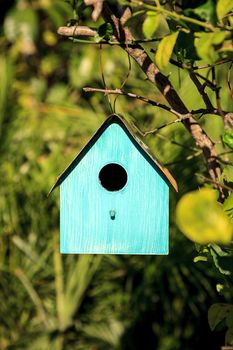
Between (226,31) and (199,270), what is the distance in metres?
1.73

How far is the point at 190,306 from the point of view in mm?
2750

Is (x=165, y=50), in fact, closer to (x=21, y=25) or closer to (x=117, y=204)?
(x=117, y=204)

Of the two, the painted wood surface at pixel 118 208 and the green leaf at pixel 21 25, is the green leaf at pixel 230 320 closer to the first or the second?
the painted wood surface at pixel 118 208

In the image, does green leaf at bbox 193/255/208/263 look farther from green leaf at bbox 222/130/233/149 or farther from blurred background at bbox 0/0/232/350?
blurred background at bbox 0/0/232/350

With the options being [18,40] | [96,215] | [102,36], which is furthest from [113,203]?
[18,40]

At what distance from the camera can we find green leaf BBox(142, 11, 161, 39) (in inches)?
41.3

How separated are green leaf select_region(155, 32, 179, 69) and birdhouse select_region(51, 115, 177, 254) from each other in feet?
1.06

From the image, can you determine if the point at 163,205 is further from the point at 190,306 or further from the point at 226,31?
the point at 190,306

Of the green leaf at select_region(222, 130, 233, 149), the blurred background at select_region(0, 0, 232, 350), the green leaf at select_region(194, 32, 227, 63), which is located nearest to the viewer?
the green leaf at select_region(194, 32, 227, 63)

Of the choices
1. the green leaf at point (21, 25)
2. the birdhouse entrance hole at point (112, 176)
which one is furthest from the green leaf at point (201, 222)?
the green leaf at point (21, 25)

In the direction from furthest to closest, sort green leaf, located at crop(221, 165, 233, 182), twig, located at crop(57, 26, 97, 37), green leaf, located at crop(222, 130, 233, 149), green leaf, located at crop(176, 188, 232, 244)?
twig, located at crop(57, 26, 97, 37)
green leaf, located at crop(221, 165, 233, 182)
green leaf, located at crop(222, 130, 233, 149)
green leaf, located at crop(176, 188, 232, 244)

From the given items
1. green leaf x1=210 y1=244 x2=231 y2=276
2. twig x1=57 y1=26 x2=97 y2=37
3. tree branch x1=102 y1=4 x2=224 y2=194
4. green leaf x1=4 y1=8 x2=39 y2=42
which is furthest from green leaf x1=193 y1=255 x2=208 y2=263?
green leaf x1=4 y1=8 x2=39 y2=42

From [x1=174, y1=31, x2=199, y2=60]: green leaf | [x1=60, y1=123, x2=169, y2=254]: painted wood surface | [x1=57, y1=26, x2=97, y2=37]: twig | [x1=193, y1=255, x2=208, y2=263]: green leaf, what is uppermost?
[x1=57, y1=26, x2=97, y2=37]: twig

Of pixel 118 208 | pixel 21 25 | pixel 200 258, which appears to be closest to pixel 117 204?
pixel 118 208
